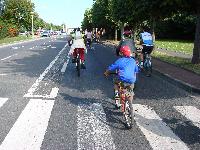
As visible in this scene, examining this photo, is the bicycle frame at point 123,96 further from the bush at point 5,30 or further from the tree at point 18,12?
the tree at point 18,12

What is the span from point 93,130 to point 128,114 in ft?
2.64

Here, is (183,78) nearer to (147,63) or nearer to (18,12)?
(147,63)

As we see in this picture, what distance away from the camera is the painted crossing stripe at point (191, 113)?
8367mm

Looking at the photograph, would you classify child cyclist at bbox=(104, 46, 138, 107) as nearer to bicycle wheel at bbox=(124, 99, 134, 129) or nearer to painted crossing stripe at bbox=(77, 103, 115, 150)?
bicycle wheel at bbox=(124, 99, 134, 129)

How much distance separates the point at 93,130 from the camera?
7.38m

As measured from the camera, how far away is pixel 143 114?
8836 mm

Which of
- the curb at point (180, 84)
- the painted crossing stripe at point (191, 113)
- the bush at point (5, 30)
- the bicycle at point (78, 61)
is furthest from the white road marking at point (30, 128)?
the bush at point (5, 30)

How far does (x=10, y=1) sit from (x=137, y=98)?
316ft

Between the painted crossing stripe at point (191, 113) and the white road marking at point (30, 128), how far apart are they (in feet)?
9.58

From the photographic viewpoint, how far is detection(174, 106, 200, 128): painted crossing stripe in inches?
329

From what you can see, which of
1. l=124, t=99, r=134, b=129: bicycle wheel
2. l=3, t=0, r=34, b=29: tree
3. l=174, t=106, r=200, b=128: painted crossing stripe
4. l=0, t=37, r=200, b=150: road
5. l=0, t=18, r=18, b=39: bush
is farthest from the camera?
l=3, t=0, r=34, b=29: tree

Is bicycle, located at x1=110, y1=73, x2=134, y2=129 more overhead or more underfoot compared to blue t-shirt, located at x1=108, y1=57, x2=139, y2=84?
more underfoot

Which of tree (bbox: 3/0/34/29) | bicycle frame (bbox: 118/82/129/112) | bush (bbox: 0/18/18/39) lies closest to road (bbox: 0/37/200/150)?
bicycle frame (bbox: 118/82/129/112)

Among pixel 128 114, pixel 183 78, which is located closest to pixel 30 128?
pixel 128 114
